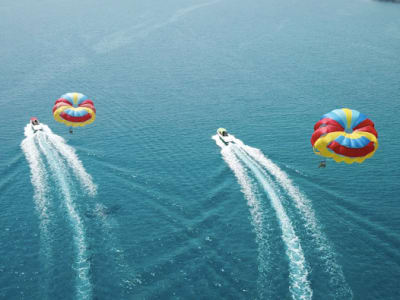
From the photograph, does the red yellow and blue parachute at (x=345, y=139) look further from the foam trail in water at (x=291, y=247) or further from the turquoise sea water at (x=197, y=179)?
the foam trail in water at (x=291, y=247)

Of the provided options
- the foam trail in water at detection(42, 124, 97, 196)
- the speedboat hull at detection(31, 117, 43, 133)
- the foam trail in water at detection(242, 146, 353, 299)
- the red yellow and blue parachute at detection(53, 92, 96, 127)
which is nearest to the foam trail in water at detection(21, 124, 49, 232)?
the speedboat hull at detection(31, 117, 43, 133)

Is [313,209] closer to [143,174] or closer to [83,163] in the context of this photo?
[143,174]

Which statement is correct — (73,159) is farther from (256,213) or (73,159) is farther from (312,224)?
(312,224)

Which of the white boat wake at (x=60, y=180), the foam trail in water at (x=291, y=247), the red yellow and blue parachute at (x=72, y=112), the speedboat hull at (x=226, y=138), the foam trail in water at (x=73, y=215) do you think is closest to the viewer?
the foam trail in water at (x=291, y=247)

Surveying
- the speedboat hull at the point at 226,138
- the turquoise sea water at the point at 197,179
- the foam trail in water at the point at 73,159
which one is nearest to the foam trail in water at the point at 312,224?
the turquoise sea water at the point at 197,179

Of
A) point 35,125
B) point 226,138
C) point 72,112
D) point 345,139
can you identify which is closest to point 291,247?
point 345,139

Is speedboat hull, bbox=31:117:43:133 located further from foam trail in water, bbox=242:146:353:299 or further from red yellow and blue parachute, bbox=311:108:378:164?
red yellow and blue parachute, bbox=311:108:378:164

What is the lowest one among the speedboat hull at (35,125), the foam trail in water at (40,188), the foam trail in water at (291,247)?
the foam trail in water at (291,247)
